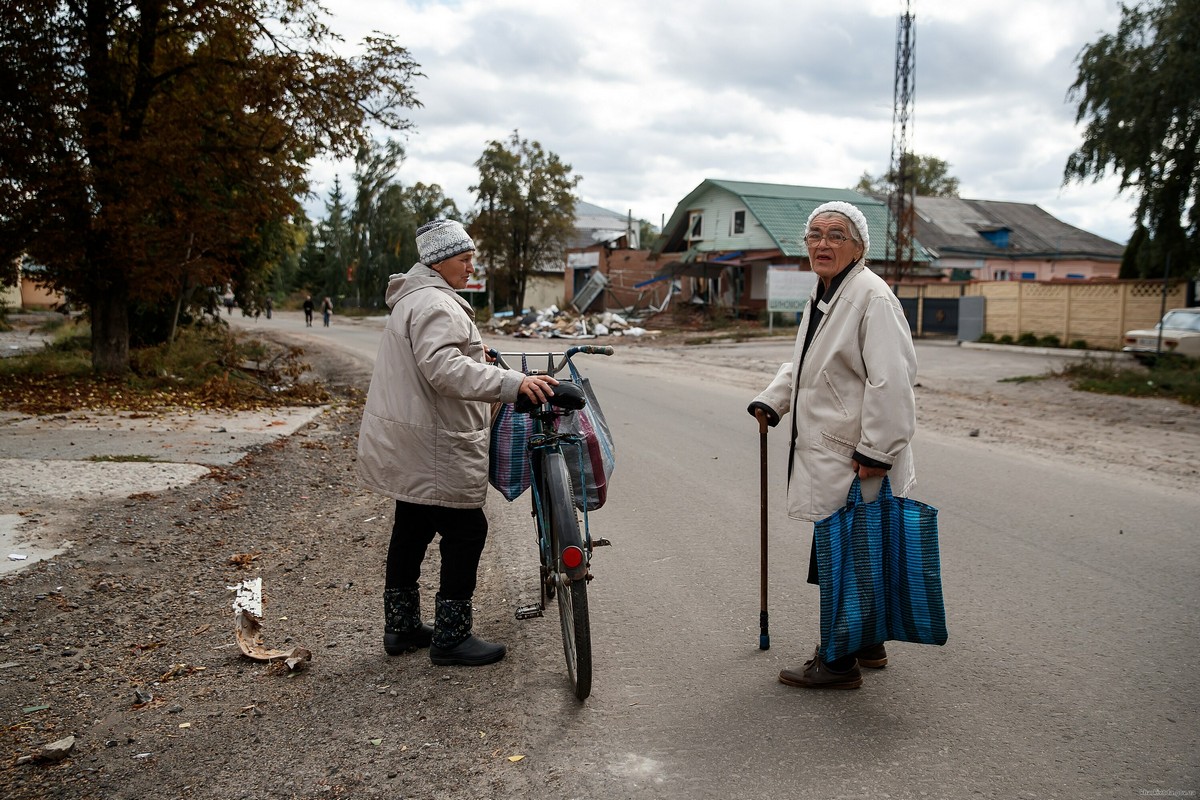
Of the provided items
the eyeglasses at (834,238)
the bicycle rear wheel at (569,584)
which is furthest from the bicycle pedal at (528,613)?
the eyeglasses at (834,238)

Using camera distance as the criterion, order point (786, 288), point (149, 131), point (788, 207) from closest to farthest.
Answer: point (149, 131) → point (786, 288) → point (788, 207)

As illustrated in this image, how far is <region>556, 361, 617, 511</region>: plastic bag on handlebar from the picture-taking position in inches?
168

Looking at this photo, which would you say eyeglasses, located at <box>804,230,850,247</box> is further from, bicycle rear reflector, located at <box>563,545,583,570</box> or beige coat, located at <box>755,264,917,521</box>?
bicycle rear reflector, located at <box>563,545,583,570</box>

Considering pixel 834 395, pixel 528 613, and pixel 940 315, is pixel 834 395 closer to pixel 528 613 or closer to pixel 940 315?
pixel 528 613

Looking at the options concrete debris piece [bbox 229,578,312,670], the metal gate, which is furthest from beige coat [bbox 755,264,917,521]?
the metal gate

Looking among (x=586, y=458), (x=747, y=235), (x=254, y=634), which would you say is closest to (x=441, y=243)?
(x=586, y=458)

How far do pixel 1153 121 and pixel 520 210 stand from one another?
32.2 metres

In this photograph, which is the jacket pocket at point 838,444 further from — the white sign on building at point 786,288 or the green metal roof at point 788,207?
the green metal roof at point 788,207

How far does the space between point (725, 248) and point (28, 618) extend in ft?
140

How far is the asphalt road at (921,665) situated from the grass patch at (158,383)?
7.70 meters

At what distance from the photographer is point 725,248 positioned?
151 feet

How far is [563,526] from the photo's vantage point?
3838 millimetres

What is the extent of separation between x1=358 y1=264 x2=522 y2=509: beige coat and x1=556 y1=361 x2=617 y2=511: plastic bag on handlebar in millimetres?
383

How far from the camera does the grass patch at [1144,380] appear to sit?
15.6 m
